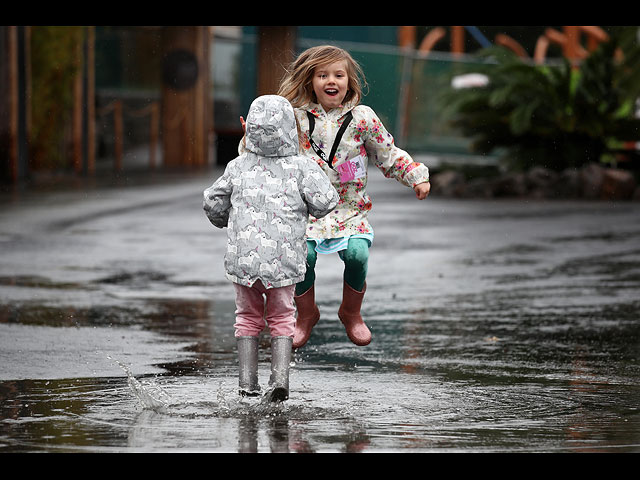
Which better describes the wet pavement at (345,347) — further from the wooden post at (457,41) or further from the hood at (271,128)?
the wooden post at (457,41)

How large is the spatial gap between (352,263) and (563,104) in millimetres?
13762

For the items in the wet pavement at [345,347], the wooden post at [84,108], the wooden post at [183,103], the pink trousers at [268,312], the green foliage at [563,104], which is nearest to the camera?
the wet pavement at [345,347]

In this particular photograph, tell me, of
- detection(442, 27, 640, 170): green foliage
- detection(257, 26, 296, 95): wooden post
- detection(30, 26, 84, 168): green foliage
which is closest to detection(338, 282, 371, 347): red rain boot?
detection(442, 27, 640, 170): green foliage

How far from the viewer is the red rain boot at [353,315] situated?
6.50m

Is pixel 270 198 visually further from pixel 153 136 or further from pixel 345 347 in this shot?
pixel 153 136

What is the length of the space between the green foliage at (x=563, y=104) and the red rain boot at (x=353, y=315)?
12.9 metres

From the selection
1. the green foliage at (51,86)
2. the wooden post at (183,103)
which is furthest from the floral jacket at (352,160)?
the wooden post at (183,103)

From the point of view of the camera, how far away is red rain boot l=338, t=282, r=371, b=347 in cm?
650

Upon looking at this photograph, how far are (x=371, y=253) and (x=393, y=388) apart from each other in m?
6.22
